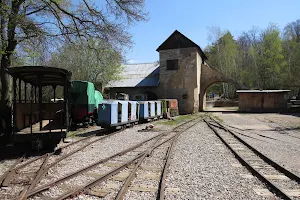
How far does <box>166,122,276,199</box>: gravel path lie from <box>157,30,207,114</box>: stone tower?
2413 centimetres

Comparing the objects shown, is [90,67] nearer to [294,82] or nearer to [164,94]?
[164,94]

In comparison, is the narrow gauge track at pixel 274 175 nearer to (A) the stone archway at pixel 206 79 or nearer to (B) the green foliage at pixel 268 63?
(A) the stone archway at pixel 206 79

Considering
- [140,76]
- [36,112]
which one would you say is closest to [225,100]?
[140,76]

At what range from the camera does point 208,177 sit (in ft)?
19.2

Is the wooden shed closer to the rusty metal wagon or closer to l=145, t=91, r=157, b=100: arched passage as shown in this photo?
l=145, t=91, r=157, b=100: arched passage

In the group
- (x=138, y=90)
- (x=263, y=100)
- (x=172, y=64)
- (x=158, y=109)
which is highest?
(x=172, y=64)

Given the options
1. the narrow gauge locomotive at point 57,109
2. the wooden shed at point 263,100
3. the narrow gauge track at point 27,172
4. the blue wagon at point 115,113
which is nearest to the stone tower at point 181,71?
the wooden shed at point 263,100

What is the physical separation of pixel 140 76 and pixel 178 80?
21.3 feet

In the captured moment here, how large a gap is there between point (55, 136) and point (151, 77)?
28.9 metres

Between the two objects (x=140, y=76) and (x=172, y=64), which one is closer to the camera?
(x=172, y=64)

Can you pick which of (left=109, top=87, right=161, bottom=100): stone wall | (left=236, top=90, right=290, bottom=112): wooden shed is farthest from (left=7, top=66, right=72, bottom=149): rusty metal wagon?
(left=236, top=90, right=290, bottom=112): wooden shed

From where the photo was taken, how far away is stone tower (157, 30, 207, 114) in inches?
1296

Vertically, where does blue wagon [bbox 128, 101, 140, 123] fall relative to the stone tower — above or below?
below

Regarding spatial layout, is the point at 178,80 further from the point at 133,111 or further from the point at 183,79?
the point at 133,111
